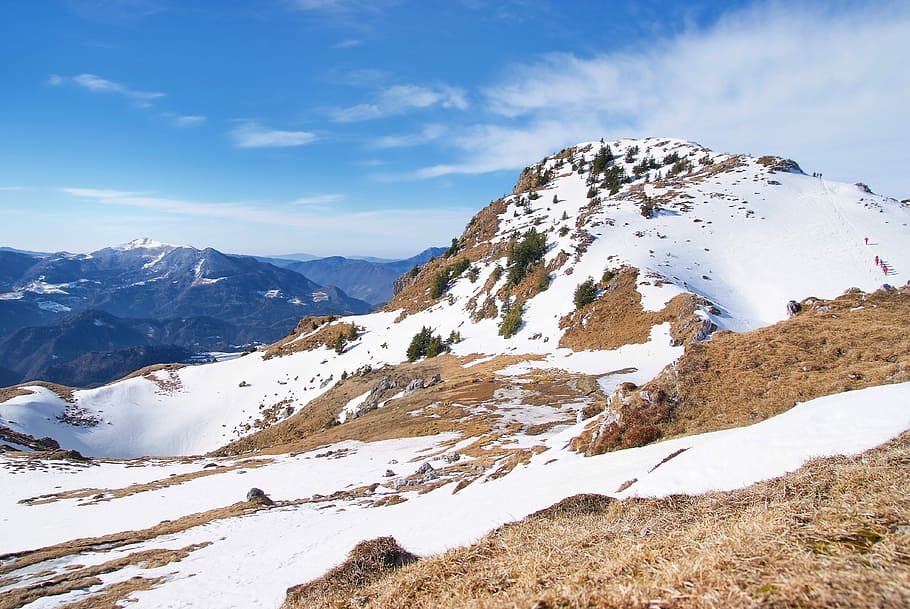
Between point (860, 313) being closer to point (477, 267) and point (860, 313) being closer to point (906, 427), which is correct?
point (906, 427)

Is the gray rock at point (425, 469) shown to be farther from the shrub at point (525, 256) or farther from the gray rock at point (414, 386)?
the shrub at point (525, 256)

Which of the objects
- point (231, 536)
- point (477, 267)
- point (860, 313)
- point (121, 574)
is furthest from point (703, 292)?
point (121, 574)

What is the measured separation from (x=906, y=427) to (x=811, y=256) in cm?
6506

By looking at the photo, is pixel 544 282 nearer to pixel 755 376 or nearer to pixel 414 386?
pixel 414 386

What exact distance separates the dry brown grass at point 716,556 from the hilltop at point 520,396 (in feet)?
5.75

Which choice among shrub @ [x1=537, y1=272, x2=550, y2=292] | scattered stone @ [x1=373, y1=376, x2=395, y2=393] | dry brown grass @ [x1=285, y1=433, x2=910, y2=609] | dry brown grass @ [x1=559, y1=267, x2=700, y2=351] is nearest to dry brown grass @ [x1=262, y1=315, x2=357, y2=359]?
scattered stone @ [x1=373, y1=376, x2=395, y2=393]

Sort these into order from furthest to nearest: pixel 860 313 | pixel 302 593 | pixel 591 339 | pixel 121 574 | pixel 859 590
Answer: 1. pixel 591 339
2. pixel 860 313
3. pixel 121 574
4. pixel 302 593
5. pixel 859 590

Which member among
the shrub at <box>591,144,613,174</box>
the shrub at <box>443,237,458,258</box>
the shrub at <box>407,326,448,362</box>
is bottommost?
the shrub at <box>407,326,448,362</box>

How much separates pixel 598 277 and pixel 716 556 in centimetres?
5753

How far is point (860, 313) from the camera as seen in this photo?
2075cm

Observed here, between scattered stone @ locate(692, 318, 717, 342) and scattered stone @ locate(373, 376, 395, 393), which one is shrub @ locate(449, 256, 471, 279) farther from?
scattered stone @ locate(692, 318, 717, 342)

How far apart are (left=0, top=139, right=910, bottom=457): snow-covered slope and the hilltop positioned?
0.44m

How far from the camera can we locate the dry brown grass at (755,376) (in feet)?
45.6

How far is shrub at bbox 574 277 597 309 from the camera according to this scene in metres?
54.7
